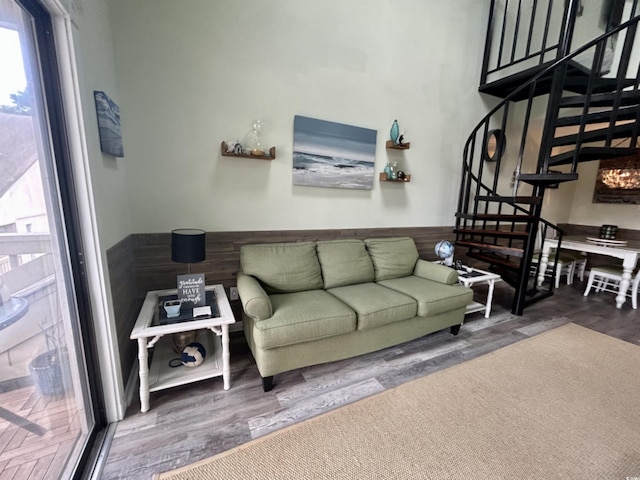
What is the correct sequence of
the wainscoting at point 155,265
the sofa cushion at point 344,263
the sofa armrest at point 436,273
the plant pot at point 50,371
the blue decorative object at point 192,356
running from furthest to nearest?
1. the sofa armrest at point 436,273
2. the sofa cushion at point 344,263
3. the blue decorative object at point 192,356
4. the wainscoting at point 155,265
5. the plant pot at point 50,371

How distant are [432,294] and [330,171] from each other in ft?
4.95

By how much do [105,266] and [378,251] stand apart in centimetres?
226

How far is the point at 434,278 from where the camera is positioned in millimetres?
2727

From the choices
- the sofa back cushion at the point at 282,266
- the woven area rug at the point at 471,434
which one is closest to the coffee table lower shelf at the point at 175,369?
the woven area rug at the point at 471,434

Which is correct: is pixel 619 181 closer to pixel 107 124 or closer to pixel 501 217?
pixel 501 217

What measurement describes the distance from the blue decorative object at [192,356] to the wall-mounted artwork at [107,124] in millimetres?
1298

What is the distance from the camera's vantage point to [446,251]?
3.19 meters

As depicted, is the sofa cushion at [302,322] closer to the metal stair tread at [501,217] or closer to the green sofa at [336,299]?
the green sofa at [336,299]

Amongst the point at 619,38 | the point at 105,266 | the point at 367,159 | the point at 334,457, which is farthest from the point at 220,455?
the point at 619,38

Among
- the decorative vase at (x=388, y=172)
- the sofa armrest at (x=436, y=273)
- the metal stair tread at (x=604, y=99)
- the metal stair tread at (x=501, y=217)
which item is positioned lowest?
the sofa armrest at (x=436, y=273)

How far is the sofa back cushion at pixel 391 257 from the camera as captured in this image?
277 cm

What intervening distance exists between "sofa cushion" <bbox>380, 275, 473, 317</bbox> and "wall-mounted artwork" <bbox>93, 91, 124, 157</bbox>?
7.63 feet

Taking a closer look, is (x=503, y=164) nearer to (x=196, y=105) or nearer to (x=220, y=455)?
(x=196, y=105)

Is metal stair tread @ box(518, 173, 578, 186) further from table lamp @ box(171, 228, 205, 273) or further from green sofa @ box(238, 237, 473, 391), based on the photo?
table lamp @ box(171, 228, 205, 273)
